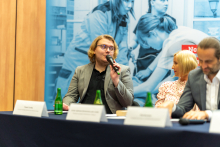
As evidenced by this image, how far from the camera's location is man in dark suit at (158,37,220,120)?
161 cm

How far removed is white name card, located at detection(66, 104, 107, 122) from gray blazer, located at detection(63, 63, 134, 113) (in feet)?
3.37

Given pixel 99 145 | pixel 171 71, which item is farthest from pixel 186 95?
pixel 171 71

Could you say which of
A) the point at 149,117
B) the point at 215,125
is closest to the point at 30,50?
the point at 149,117

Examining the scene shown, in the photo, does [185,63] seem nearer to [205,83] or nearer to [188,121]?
[205,83]

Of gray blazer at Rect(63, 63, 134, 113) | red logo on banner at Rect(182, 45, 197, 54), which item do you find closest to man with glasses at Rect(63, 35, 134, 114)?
gray blazer at Rect(63, 63, 134, 113)

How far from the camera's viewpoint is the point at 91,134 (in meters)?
1.16

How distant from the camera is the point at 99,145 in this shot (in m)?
1.14

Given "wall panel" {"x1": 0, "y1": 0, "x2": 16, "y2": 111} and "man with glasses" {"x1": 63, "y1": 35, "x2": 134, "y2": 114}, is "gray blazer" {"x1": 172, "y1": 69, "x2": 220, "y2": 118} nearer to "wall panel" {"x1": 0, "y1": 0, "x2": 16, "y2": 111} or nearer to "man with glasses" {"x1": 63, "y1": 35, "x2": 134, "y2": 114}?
"man with glasses" {"x1": 63, "y1": 35, "x2": 134, "y2": 114}

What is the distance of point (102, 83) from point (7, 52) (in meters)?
1.56

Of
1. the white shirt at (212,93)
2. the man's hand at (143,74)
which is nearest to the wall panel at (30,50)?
the man's hand at (143,74)

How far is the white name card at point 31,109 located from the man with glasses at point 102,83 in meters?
0.88

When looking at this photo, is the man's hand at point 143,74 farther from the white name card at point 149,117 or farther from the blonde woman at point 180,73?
the white name card at point 149,117

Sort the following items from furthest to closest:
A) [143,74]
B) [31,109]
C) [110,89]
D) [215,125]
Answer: [143,74], [110,89], [31,109], [215,125]

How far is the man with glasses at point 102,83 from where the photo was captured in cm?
244
